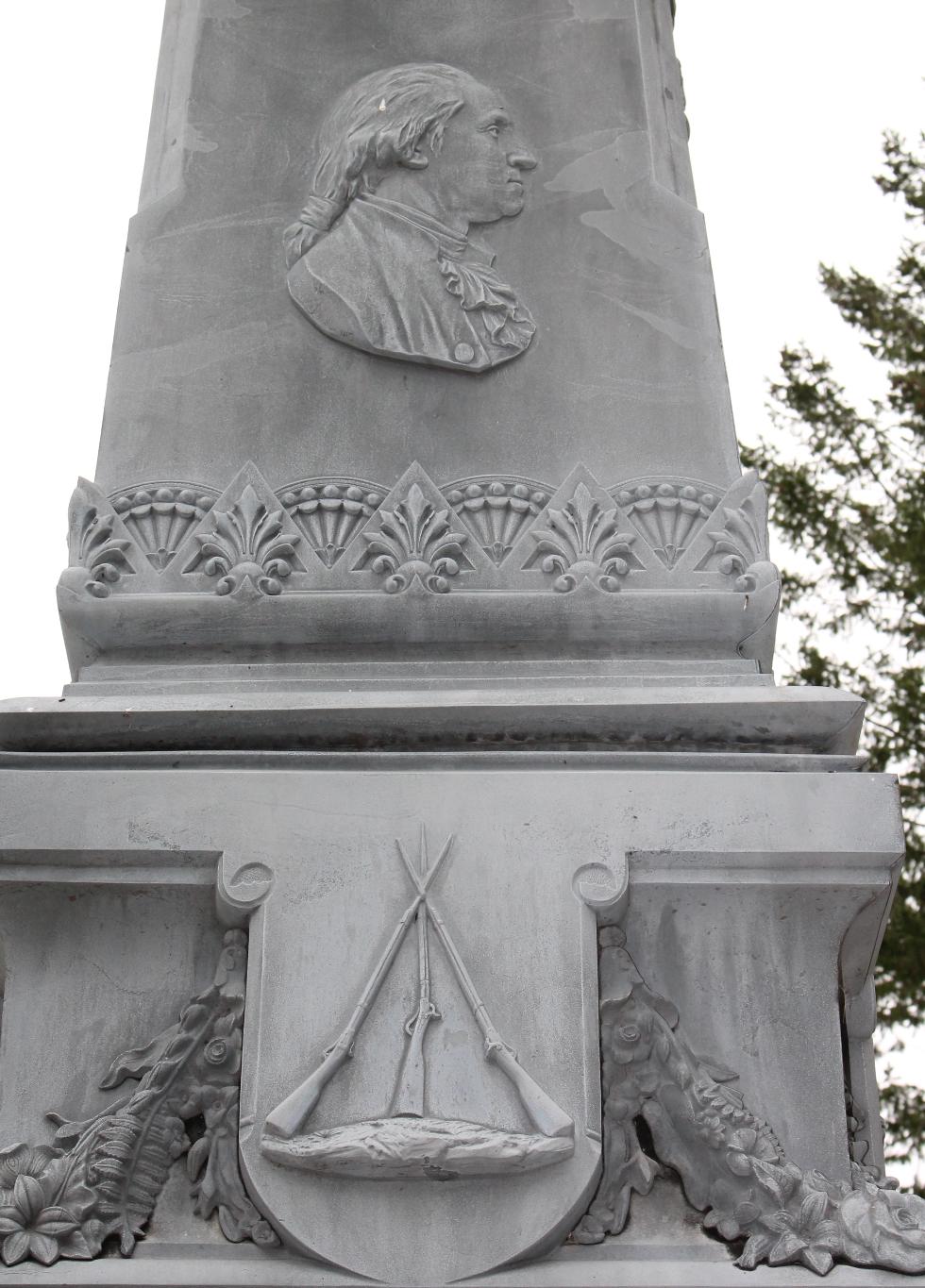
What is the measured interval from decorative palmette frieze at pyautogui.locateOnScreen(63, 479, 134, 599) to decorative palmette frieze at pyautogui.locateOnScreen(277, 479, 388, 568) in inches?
17.5

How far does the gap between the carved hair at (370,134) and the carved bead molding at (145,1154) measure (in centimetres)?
225

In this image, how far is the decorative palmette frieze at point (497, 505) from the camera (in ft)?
15.0

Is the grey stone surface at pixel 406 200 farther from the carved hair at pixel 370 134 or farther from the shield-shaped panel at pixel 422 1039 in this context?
the shield-shaped panel at pixel 422 1039

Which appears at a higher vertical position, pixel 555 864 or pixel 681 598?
pixel 681 598

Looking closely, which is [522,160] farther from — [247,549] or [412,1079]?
[412,1079]

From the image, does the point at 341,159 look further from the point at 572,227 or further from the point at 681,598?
the point at 681,598

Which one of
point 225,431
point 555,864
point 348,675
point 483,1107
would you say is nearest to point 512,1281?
point 483,1107

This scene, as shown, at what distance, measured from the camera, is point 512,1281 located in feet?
11.5

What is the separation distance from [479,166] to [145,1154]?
9.66 ft

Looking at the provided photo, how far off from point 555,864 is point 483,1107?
1.86 feet

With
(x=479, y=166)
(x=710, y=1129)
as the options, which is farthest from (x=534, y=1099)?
(x=479, y=166)

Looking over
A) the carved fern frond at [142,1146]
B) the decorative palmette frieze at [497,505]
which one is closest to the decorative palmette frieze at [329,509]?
the decorative palmette frieze at [497,505]

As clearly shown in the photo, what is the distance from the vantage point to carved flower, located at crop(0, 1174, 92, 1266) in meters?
3.59

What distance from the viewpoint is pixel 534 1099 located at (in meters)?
3.62
